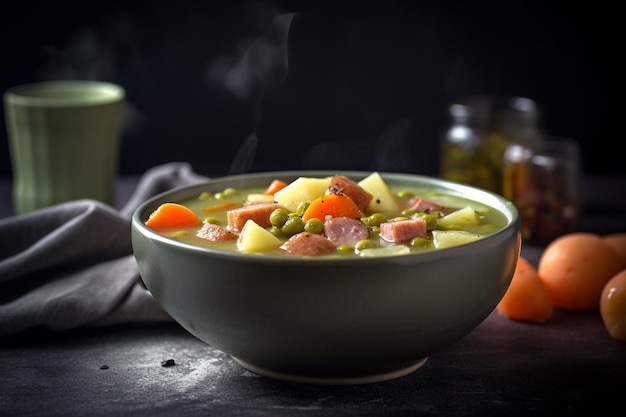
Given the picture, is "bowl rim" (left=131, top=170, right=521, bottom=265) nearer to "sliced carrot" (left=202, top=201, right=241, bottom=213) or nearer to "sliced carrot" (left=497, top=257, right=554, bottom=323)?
"sliced carrot" (left=202, top=201, right=241, bottom=213)

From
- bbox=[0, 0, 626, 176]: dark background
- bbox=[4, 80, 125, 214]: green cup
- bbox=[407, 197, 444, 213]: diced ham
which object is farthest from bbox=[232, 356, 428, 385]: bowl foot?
bbox=[0, 0, 626, 176]: dark background

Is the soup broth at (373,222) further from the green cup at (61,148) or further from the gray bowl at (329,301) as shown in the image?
the green cup at (61,148)

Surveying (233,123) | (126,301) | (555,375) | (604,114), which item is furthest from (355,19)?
(555,375)

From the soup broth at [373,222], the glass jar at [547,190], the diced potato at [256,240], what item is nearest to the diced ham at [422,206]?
the soup broth at [373,222]

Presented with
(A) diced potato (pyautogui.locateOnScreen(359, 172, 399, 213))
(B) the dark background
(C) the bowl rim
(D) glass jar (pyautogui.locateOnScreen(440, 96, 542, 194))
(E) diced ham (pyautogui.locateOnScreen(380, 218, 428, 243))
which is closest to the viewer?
(C) the bowl rim

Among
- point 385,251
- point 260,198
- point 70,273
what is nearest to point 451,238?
point 385,251

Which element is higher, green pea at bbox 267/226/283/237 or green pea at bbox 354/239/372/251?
green pea at bbox 354/239/372/251
